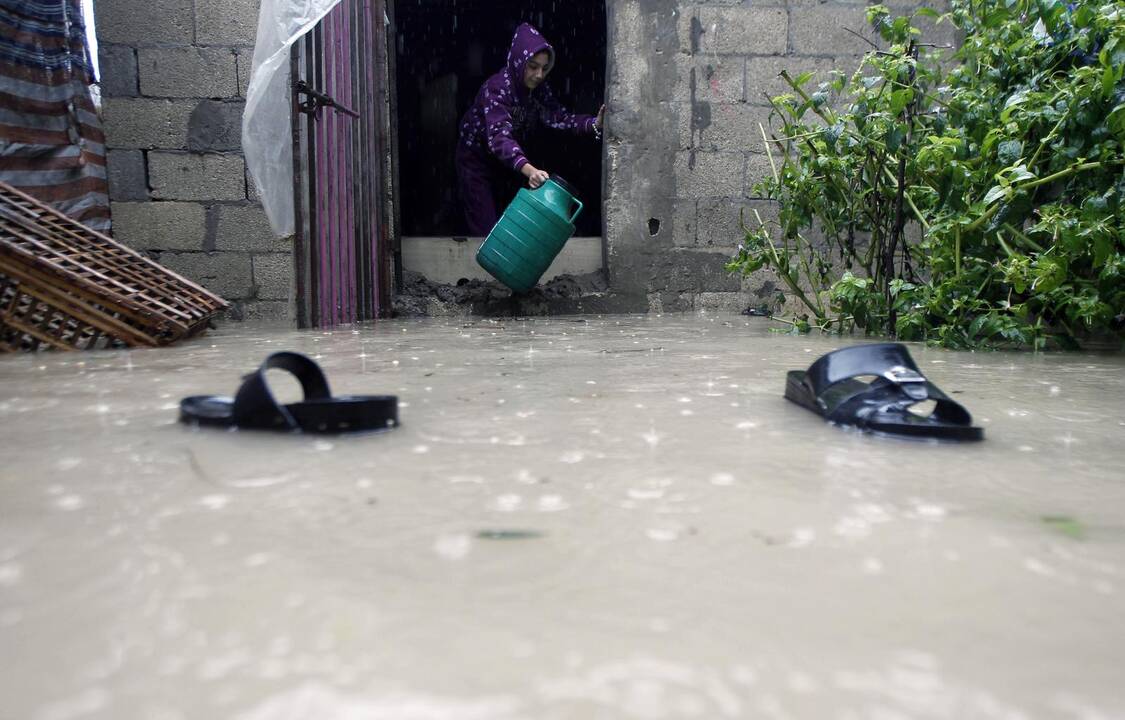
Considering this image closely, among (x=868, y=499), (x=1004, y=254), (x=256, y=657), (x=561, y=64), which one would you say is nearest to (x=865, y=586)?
(x=868, y=499)

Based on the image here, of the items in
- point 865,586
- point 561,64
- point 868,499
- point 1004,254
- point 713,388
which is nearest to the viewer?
point 865,586

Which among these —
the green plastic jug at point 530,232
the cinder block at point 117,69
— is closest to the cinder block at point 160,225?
the cinder block at point 117,69

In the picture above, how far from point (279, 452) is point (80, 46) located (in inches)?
161

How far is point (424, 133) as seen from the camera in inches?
326

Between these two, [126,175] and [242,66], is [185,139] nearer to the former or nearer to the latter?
[126,175]

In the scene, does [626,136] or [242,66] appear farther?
[626,136]

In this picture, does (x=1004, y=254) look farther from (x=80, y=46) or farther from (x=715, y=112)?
(x=80, y=46)

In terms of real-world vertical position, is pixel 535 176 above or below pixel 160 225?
above

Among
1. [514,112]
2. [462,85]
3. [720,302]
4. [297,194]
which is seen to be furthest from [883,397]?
[462,85]

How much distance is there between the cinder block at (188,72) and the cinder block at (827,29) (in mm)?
3427

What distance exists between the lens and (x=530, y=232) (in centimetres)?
469

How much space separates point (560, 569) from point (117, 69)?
4.99m

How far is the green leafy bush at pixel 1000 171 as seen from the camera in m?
2.37

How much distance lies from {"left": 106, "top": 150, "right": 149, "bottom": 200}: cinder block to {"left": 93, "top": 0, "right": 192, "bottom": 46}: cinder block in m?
0.63
